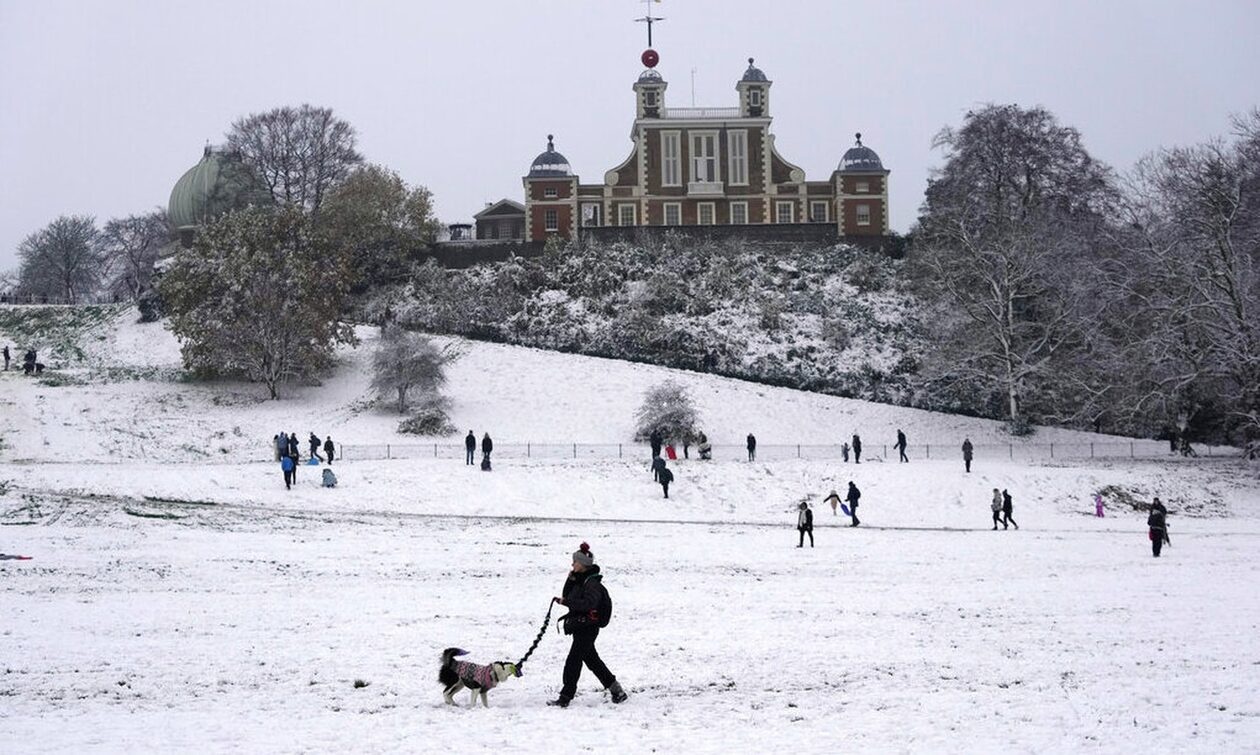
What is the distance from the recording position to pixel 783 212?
87.0 m

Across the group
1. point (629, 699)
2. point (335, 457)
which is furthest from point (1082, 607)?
point (335, 457)

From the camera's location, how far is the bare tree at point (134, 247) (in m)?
115

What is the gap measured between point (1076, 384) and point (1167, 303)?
6.44 m

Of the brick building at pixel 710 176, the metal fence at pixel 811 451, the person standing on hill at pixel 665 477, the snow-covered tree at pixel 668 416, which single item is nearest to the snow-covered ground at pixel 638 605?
the person standing on hill at pixel 665 477

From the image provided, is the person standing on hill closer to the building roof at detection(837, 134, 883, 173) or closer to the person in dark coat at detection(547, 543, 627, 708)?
the person in dark coat at detection(547, 543, 627, 708)

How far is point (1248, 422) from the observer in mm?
48969

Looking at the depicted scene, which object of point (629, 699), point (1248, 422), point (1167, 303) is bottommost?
point (629, 699)

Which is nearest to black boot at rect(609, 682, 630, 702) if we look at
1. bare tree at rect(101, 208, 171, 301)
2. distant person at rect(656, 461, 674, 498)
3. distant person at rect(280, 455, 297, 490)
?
distant person at rect(280, 455, 297, 490)

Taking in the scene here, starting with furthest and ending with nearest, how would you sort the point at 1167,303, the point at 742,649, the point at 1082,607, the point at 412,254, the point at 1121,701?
A: the point at 412,254, the point at 1167,303, the point at 1082,607, the point at 742,649, the point at 1121,701

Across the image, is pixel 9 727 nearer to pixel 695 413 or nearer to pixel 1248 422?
pixel 695 413

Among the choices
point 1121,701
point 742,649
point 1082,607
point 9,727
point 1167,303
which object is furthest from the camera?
point 1167,303

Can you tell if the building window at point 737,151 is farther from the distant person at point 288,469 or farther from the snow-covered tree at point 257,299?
the distant person at point 288,469

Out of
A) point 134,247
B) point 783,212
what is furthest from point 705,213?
point 134,247

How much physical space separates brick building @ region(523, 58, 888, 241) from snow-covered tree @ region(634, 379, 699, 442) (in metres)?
33.5
